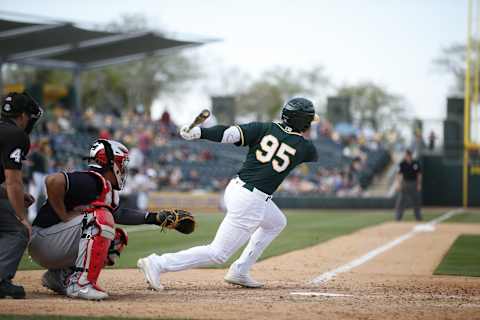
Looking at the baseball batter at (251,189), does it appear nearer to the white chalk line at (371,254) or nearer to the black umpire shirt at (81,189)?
the black umpire shirt at (81,189)

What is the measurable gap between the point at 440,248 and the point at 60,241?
8.70 m

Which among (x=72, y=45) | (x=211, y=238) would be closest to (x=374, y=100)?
(x=72, y=45)

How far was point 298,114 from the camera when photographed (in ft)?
27.5

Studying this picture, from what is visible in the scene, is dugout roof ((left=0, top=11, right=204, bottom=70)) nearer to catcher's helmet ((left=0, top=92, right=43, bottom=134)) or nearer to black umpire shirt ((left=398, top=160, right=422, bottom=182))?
black umpire shirt ((left=398, top=160, right=422, bottom=182))

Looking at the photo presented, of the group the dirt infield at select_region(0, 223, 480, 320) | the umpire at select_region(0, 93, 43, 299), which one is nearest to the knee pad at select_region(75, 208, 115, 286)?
the dirt infield at select_region(0, 223, 480, 320)

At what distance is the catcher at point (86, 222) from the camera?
7.26 m

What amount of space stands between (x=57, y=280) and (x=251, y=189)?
208 centimetres

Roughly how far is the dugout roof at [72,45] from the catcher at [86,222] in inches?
743

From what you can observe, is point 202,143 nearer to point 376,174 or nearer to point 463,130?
point 376,174

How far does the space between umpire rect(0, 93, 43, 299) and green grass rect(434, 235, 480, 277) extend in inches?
222

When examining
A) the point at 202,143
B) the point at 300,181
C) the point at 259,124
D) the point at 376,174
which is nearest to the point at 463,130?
the point at 376,174

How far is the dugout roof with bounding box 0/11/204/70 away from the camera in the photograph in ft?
86.3

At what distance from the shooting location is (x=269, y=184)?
321 inches

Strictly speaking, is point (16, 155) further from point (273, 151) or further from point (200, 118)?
point (273, 151)
